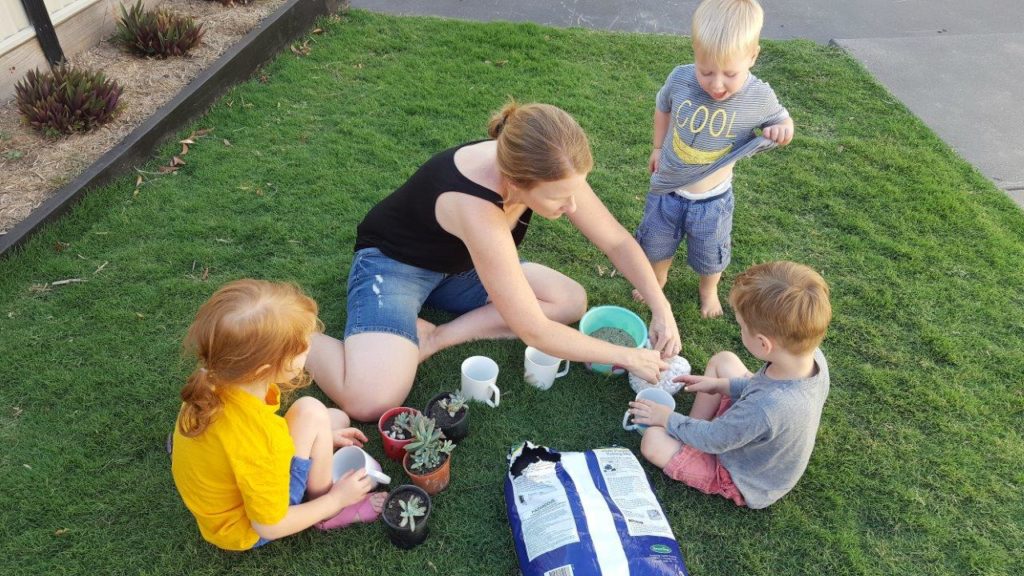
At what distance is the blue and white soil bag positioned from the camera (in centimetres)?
229

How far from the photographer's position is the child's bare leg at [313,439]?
2312 millimetres

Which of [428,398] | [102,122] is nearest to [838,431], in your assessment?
[428,398]

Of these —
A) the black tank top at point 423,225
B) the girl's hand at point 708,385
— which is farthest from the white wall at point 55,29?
the girl's hand at point 708,385

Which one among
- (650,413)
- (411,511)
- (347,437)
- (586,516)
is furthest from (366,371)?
(650,413)

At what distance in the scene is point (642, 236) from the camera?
11.6 ft

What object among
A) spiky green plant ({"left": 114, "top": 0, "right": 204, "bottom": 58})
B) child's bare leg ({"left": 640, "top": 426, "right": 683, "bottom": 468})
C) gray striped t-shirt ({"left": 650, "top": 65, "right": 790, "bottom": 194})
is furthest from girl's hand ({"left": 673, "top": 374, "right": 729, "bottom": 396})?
spiky green plant ({"left": 114, "top": 0, "right": 204, "bottom": 58})

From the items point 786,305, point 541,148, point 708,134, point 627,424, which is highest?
point 541,148

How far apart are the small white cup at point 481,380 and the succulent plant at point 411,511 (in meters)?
0.64

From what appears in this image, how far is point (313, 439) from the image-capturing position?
235 centimetres

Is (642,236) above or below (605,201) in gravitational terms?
above

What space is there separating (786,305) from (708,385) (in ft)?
2.33

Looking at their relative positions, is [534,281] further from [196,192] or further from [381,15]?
[381,15]

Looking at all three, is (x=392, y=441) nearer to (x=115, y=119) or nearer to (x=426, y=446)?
(x=426, y=446)

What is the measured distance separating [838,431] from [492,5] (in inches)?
216
